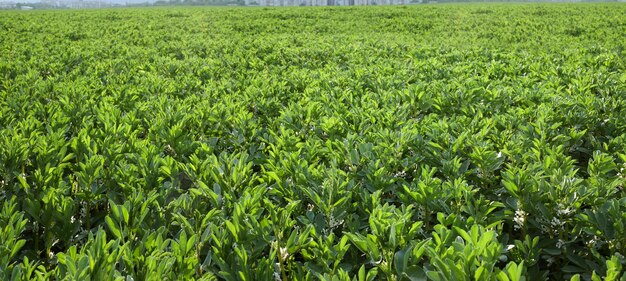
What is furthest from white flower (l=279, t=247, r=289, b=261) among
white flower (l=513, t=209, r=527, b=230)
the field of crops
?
white flower (l=513, t=209, r=527, b=230)

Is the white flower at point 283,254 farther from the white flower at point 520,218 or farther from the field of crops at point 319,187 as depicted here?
the white flower at point 520,218

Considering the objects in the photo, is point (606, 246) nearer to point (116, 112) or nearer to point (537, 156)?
point (537, 156)

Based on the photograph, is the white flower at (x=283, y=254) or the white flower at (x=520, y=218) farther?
the white flower at (x=520, y=218)

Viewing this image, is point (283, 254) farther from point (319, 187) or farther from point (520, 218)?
point (520, 218)

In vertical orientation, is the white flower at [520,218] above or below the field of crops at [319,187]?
below

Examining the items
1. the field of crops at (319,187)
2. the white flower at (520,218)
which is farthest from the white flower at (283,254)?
the white flower at (520,218)

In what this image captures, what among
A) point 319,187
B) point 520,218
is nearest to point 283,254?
point 319,187

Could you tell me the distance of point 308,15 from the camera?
24.0 metres

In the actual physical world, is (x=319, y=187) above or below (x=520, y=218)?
above

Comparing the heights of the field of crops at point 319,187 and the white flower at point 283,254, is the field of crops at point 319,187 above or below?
above

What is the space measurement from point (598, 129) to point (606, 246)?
75.0 inches

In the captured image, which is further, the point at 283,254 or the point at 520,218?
the point at 520,218

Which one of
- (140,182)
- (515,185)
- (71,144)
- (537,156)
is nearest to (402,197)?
(515,185)

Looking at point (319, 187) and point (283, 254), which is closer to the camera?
point (283, 254)
